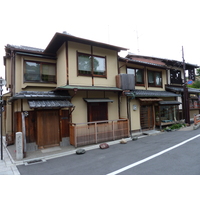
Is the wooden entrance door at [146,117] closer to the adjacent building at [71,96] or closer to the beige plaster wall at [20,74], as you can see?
Result: the adjacent building at [71,96]

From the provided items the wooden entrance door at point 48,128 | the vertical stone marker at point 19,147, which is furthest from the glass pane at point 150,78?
the vertical stone marker at point 19,147

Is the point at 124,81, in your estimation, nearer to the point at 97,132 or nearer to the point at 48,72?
the point at 97,132

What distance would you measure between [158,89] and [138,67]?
A: 3.25 metres

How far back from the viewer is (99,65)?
34.2 ft

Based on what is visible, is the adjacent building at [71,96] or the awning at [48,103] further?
the adjacent building at [71,96]

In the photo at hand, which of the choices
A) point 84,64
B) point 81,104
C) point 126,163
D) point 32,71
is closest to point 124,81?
point 84,64

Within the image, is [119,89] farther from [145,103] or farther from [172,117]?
[172,117]

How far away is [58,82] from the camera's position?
10258 millimetres

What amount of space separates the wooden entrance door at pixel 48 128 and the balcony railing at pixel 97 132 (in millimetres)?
1036

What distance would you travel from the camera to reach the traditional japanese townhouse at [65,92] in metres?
8.59

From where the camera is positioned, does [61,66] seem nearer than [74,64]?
No

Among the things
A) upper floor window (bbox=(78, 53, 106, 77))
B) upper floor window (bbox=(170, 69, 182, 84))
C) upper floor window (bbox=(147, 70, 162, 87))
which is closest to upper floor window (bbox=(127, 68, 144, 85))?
upper floor window (bbox=(147, 70, 162, 87))

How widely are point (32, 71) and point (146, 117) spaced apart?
991 cm

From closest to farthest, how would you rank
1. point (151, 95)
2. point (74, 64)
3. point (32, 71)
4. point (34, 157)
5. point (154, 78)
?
point (34, 157) → point (74, 64) → point (32, 71) → point (151, 95) → point (154, 78)
